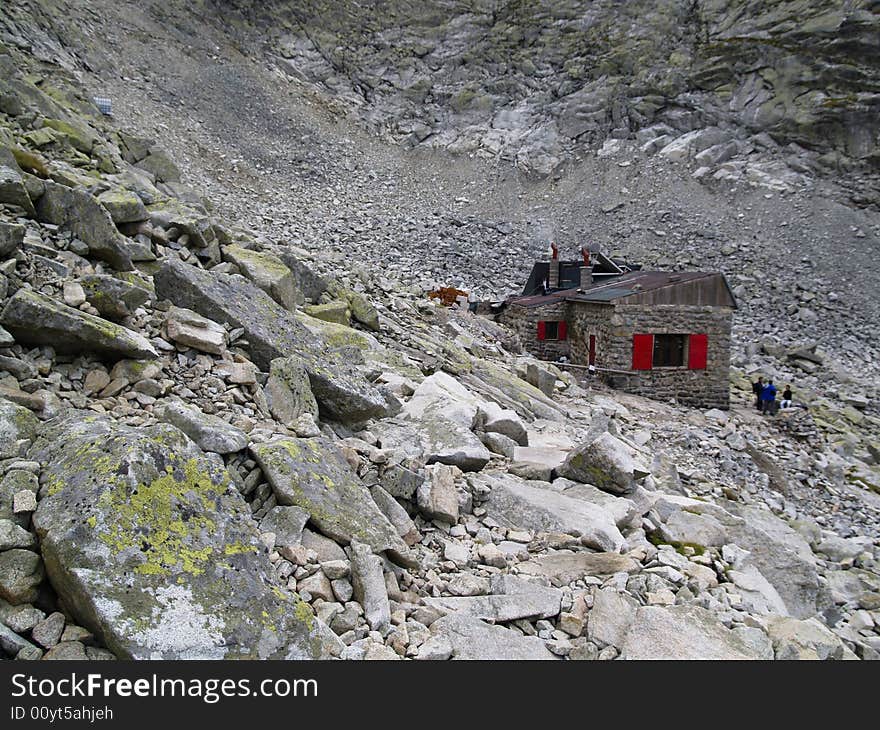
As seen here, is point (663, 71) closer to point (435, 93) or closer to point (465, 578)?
point (435, 93)

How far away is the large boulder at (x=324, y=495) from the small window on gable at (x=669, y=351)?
16.2m

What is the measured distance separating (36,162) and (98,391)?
4937 millimetres

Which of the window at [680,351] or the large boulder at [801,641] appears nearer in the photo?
the large boulder at [801,641]

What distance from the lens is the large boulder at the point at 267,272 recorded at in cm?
974

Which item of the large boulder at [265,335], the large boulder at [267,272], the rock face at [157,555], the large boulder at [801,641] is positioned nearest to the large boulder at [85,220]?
the large boulder at [265,335]

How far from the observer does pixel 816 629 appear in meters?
5.46

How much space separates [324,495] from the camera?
488 cm

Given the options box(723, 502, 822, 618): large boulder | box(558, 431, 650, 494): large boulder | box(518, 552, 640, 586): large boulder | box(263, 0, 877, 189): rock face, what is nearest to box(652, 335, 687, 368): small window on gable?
box(723, 502, 822, 618): large boulder

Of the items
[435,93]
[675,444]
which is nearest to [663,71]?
[435,93]

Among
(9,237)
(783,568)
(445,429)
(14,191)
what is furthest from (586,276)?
(9,237)

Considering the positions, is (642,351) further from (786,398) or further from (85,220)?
(85,220)

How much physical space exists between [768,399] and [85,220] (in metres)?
20.2

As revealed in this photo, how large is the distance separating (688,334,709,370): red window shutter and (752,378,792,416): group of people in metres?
2.50

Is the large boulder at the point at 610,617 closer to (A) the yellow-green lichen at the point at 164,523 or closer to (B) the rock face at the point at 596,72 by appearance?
(A) the yellow-green lichen at the point at 164,523
